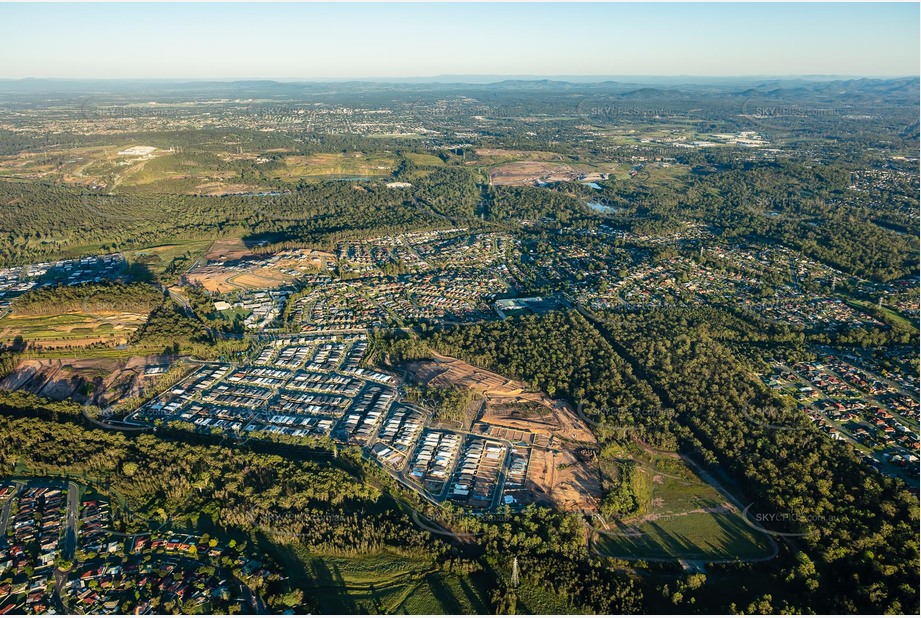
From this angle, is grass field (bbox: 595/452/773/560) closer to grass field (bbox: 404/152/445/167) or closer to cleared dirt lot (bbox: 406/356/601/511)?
cleared dirt lot (bbox: 406/356/601/511)

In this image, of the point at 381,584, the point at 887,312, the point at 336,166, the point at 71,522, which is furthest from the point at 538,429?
the point at 336,166

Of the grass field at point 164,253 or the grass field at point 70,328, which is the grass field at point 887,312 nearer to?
the grass field at point 70,328

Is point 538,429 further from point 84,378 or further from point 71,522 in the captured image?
point 84,378

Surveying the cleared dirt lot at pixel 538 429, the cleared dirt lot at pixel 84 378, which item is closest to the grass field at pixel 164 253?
the cleared dirt lot at pixel 84 378

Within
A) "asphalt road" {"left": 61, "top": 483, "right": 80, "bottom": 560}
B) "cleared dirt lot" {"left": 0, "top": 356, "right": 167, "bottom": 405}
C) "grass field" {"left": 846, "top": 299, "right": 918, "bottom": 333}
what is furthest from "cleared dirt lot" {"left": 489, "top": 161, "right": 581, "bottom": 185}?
"asphalt road" {"left": 61, "top": 483, "right": 80, "bottom": 560}

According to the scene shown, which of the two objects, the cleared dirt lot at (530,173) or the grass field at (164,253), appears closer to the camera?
the grass field at (164,253)

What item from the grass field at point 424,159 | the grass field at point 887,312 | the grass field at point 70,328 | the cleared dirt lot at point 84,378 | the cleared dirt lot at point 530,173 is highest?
the grass field at point 424,159
